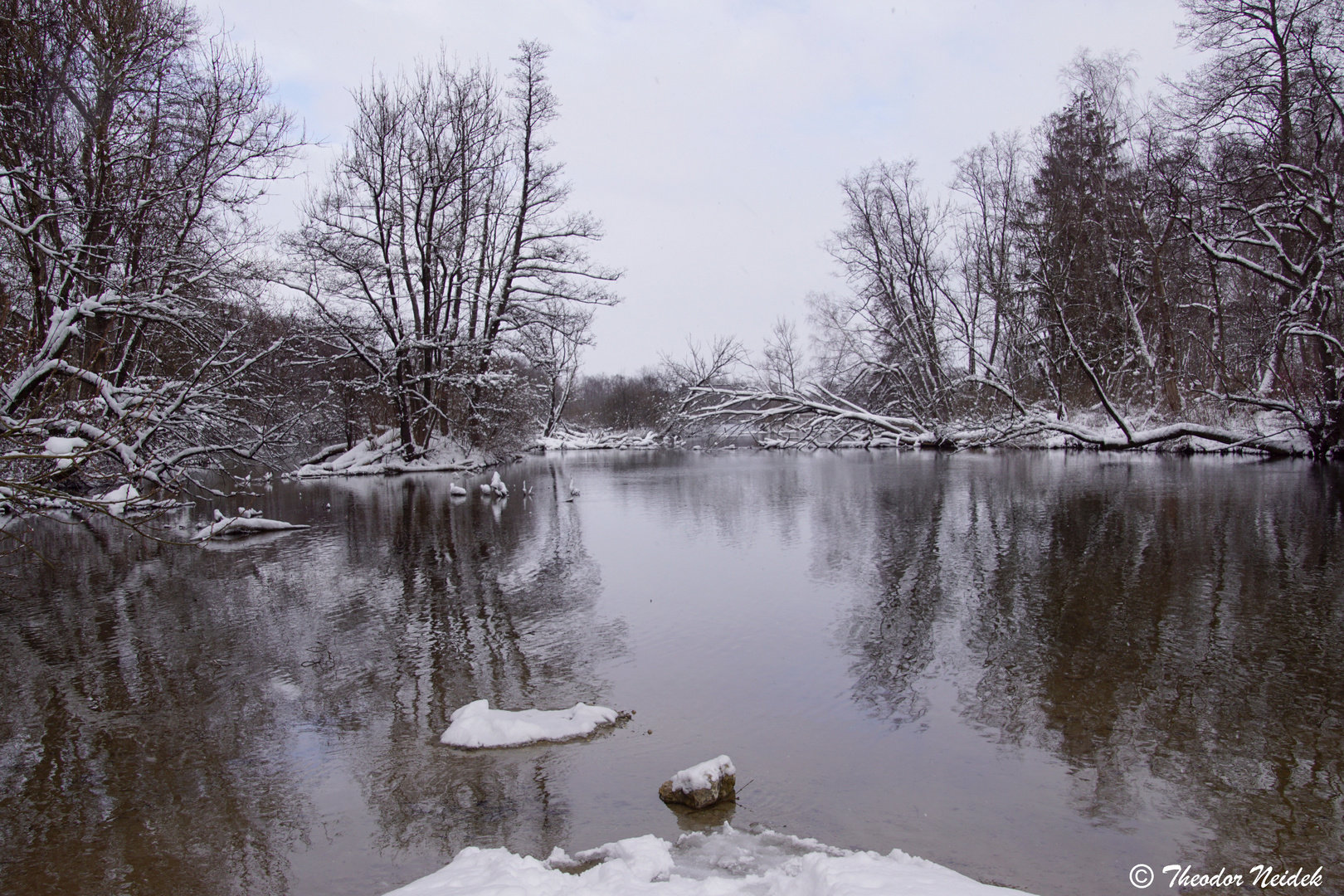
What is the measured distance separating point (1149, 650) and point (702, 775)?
3665 mm

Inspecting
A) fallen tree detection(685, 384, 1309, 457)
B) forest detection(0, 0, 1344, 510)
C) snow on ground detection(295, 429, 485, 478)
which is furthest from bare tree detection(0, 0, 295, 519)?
fallen tree detection(685, 384, 1309, 457)

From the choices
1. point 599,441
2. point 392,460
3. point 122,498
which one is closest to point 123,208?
point 122,498

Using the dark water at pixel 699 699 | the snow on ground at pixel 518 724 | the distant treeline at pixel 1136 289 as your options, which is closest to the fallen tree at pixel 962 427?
the distant treeline at pixel 1136 289

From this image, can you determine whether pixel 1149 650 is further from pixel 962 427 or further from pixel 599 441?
pixel 599 441

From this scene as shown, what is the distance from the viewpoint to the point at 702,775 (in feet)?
12.1

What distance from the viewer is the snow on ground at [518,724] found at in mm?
4402

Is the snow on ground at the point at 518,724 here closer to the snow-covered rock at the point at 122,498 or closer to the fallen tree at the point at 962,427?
the snow-covered rock at the point at 122,498

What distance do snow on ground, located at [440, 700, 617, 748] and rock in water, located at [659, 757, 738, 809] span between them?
909mm

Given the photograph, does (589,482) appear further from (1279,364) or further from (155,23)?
(1279,364)

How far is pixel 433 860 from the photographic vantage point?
3.32 metres

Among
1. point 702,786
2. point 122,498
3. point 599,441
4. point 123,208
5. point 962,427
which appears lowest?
point 702,786

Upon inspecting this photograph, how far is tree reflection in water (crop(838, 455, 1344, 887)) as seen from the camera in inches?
143

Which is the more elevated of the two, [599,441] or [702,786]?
[599,441]
